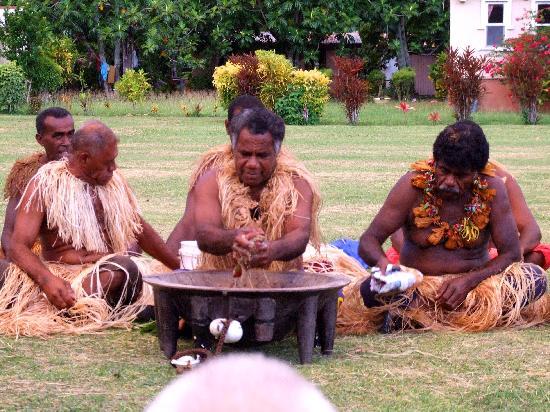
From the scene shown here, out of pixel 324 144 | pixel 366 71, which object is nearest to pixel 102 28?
pixel 366 71

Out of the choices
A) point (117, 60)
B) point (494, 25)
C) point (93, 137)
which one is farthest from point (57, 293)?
point (117, 60)

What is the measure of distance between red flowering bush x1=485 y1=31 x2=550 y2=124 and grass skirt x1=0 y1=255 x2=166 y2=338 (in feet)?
63.5

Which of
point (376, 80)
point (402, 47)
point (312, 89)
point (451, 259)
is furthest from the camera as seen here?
point (402, 47)

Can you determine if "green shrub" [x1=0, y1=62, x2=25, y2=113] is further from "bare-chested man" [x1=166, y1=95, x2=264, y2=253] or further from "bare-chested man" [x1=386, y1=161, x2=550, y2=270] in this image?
"bare-chested man" [x1=386, y1=161, x2=550, y2=270]

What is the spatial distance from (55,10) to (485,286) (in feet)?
102

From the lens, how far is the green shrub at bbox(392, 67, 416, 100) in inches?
1342

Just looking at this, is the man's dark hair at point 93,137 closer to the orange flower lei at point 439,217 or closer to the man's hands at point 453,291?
the orange flower lei at point 439,217

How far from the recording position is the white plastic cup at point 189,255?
18.7 feet

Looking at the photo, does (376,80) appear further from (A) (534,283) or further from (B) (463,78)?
(A) (534,283)

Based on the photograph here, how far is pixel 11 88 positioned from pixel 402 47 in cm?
1623

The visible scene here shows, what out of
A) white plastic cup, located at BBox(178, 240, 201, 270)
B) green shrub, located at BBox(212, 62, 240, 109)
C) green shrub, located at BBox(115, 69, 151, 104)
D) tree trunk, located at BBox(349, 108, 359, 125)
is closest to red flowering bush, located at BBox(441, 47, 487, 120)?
tree trunk, located at BBox(349, 108, 359, 125)

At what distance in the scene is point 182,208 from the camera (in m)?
10.8

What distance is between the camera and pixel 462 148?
5504mm

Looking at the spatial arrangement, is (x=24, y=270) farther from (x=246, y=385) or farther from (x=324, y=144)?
(x=324, y=144)
